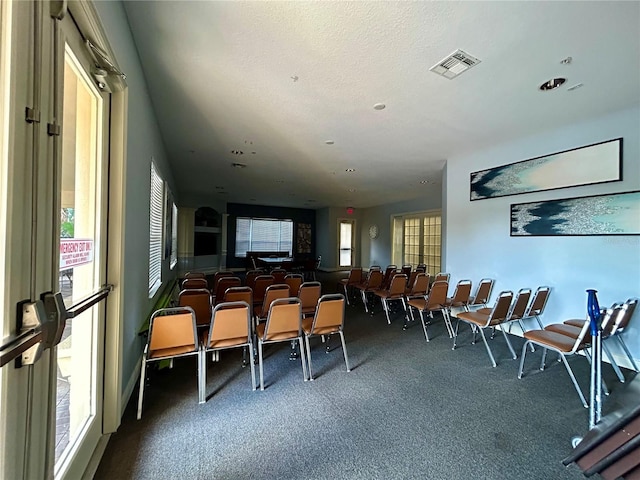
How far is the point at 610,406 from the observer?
2156mm

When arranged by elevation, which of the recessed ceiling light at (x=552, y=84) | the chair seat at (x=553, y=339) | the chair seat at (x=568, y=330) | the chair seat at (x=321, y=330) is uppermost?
the recessed ceiling light at (x=552, y=84)

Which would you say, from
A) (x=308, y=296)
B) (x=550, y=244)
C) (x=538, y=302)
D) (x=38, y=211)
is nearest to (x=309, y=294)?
(x=308, y=296)

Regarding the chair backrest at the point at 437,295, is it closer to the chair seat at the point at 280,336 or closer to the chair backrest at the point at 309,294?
the chair backrest at the point at 309,294

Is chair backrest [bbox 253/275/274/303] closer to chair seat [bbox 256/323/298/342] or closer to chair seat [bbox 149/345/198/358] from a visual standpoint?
chair seat [bbox 256/323/298/342]

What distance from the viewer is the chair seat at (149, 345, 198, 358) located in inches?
80.7

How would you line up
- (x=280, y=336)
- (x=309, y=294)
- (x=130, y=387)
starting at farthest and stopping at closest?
(x=309, y=294)
(x=280, y=336)
(x=130, y=387)

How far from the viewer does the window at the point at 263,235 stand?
11.2 m

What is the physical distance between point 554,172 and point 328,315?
3.61 meters

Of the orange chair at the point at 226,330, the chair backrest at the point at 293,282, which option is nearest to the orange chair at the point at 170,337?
the orange chair at the point at 226,330

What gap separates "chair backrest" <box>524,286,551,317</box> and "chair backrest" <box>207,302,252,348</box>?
11.1 ft

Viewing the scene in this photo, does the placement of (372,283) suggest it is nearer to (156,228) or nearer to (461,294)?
(461,294)

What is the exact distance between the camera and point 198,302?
9.48 feet

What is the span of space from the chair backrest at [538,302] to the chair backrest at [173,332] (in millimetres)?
3793

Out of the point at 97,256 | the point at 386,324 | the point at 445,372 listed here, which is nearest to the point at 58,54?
the point at 97,256
